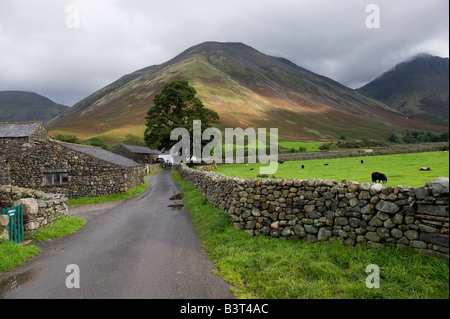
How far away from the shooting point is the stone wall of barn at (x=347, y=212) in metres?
5.46

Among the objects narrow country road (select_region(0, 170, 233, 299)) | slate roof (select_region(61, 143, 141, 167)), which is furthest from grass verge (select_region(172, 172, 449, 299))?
slate roof (select_region(61, 143, 141, 167))

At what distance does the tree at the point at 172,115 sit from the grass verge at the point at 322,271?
3977cm

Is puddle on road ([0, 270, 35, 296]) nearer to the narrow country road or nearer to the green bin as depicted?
the narrow country road

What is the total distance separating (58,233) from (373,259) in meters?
11.8

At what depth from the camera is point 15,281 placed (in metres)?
6.48

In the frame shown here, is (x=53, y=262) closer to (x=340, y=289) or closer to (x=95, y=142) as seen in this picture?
(x=340, y=289)

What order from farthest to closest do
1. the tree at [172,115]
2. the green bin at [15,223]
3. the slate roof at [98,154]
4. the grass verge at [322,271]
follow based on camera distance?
1. the tree at [172,115]
2. the slate roof at [98,154]
3. the green bin at [15,223]
4. the grass verge at [322,271]

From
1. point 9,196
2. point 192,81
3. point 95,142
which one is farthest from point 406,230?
point 192,81

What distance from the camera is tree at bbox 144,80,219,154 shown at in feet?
152

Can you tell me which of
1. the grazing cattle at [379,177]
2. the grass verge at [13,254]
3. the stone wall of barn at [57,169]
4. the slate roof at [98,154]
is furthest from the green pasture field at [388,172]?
the grass verge at [13,254]

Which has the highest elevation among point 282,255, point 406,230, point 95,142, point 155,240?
point 95,142

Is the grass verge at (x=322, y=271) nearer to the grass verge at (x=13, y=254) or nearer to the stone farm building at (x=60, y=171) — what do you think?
the grass verge at (x=13, y=254)

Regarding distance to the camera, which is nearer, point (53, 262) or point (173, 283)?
point (173, 283)

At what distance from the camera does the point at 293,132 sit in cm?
13188
